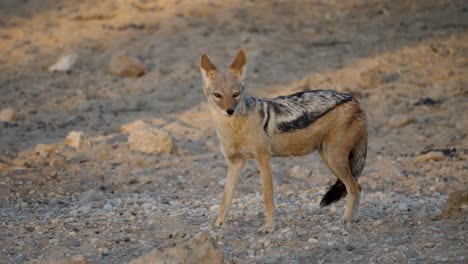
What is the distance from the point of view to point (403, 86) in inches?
477

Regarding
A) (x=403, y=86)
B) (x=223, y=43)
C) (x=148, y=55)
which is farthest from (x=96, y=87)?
(x=403, y=86)

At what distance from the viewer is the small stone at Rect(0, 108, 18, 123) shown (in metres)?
11.3

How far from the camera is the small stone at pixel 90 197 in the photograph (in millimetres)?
8066

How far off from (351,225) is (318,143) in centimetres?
83

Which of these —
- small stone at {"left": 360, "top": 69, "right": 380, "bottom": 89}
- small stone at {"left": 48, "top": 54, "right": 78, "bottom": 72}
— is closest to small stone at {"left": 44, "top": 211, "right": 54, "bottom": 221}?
small stone at {"left": 48, "top": 54, "right": 78, "bottom": 72}

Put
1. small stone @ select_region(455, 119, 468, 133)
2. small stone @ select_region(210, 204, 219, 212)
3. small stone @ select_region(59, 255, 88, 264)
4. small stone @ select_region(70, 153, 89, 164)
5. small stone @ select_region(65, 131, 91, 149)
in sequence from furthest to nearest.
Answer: small stone @ select_region(455, 119, 468, 133), small stone @ select_region(65, 131, 91, 149), small stone @ select_region(70, 153, 89, 164), small stone @ select_region(210, 204, 219, 212), small stone @ select_region(59, 255, 88, 264)

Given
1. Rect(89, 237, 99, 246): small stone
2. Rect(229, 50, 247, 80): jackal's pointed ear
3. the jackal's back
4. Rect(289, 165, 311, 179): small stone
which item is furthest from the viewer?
Rect(289, 165, 311, 179): small stone

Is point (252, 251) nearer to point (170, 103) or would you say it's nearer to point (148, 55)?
point (170, 103)

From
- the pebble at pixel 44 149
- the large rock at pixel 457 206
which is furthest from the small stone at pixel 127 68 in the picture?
the large rock at pixel 457 206

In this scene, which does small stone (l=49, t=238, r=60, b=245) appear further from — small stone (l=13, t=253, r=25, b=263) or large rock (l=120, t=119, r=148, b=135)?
large rock (l=120, t=119, r=148, b=135)

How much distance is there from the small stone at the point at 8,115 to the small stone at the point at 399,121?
5.70m

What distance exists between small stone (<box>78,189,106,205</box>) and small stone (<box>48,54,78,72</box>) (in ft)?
17.7

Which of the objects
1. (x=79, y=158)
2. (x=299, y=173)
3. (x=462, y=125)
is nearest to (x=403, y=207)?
(x=299, y=173)

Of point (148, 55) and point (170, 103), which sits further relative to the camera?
point (148, 55)
